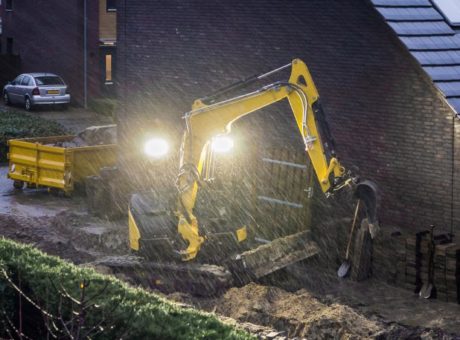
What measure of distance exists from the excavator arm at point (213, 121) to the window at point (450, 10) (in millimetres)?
4051

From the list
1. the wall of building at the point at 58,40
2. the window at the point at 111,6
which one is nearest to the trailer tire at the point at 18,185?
the wall of building at the point at 58,40

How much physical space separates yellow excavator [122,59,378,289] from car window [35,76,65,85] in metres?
20.5

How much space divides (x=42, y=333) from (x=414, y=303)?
6415mm

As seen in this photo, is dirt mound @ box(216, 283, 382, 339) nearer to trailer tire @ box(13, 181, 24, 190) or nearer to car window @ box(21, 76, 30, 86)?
trailer tire @ box(13, 181, 24, 190)

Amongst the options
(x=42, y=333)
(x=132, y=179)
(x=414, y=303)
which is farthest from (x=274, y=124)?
(x=42, y=333)

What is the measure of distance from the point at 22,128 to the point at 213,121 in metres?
13.8

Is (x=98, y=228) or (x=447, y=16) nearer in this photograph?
(x=447, y=16)

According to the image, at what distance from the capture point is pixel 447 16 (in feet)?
58.9

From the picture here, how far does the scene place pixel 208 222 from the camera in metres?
16.3

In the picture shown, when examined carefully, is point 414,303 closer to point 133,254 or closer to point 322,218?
point 322,218

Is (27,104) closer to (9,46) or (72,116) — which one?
(72,116)

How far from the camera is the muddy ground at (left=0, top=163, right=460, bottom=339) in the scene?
42.8 ft

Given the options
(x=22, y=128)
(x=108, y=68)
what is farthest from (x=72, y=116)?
(x=22, y=128)

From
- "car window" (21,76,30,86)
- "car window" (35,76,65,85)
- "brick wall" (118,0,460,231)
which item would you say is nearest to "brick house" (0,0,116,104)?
"car window" (35,76,65,85)
